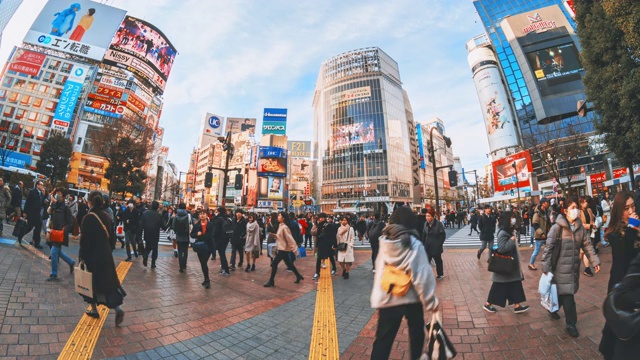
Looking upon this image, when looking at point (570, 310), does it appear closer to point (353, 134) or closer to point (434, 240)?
point (434, 240)

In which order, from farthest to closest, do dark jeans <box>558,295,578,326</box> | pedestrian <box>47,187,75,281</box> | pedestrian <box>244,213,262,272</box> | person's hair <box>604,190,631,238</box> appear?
pedestrian <box>244,213,262,272</box>
pedestrian <box>47,187,75,281</box>
dark jeans <box>558,295,578,326</box>
person's hair <box>604,190,631,238</box>

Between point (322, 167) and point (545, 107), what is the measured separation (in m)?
44.8

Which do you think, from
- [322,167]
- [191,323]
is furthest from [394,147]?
[191,323]

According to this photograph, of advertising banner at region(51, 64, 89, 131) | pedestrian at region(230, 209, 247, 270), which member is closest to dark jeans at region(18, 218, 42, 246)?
pedestrian at region(230, 209, 247, 270)

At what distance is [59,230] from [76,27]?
63.7m

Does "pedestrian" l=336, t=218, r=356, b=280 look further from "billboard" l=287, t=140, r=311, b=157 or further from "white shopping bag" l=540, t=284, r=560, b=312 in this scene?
"billboard" l=287, t=140, r=311, b=157

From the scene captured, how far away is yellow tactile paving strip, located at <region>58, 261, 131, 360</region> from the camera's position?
9.34 feet

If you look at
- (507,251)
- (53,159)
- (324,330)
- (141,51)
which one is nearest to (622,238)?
(507,251)

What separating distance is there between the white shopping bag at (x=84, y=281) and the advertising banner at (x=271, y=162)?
148 ft

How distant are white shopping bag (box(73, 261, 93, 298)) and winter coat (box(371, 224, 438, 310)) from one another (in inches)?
148

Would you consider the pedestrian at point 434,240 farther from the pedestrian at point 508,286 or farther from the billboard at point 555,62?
the billboard at point 555,62

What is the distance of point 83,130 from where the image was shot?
47.9m

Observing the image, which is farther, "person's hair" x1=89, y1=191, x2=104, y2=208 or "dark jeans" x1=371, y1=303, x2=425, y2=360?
"person's hair" x1=89, y1=191, x2=104, y2=208

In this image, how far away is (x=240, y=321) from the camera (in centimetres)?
412
